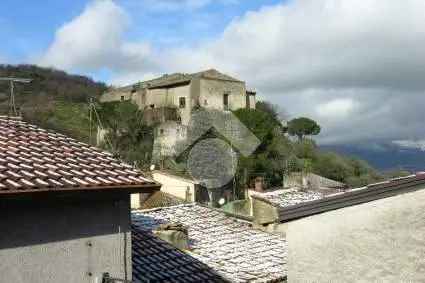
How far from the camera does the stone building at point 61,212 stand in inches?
248

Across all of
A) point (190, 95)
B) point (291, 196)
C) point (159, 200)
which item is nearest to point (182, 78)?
point (190, 95)

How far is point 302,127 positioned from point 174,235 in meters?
50.5

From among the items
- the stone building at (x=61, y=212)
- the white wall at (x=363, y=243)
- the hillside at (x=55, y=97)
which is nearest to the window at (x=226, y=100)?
the hillside at (x=55, y=97)

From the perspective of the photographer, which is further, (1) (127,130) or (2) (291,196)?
(1) (127,130)

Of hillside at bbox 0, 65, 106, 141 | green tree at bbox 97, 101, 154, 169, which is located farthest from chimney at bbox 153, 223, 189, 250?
hillside at bbox 0, 65, 106, 141

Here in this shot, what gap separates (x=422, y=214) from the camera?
5.74 metres

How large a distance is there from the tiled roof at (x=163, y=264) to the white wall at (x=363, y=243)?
13.6 ft

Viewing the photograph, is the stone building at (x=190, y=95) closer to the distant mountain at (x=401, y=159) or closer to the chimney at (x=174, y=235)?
the distant mountain at (x=401, y=159)

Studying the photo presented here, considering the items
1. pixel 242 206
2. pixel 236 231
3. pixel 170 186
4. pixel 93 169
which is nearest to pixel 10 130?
pixel 93 169

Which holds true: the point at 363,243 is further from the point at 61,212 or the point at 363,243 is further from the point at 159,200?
the point at 159,200

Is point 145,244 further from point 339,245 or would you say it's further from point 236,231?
point 339,245

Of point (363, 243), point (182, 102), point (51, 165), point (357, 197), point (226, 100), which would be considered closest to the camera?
point (363, 243)

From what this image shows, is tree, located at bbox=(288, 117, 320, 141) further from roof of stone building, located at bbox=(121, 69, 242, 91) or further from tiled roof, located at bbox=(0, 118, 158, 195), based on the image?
tiled roof, located at bbox=(0, 118, 158, 195)

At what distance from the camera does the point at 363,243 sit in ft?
19.6
